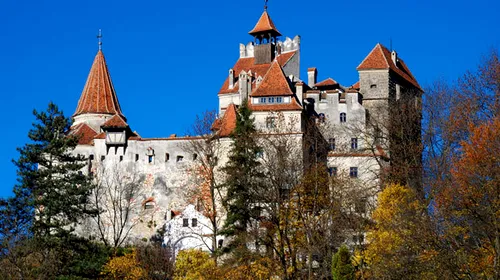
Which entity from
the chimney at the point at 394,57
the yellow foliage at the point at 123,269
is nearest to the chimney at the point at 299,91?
the chimney at the point at 394,57

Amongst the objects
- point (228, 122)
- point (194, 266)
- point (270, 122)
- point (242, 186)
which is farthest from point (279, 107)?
point (194, 266)

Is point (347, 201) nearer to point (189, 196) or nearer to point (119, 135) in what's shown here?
point (189, 196)

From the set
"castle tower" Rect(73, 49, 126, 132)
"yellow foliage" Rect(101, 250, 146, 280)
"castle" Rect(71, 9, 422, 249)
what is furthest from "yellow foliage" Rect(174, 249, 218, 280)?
"castle tower" Rect(73, 49, 126, 132)

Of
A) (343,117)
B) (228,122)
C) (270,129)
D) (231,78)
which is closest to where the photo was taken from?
(270,129)

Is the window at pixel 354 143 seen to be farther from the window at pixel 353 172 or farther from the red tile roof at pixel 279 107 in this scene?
the red tile roof at pixel 279 107

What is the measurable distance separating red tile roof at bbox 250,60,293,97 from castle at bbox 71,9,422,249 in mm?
65

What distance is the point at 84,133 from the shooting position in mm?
69875

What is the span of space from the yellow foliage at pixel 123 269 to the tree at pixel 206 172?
6.19m

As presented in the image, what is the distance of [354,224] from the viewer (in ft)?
159

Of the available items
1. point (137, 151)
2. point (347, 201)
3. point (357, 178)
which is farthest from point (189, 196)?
point (347, 201)

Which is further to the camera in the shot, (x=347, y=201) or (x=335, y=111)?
(x=335, y=111)

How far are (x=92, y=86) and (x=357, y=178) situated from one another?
24930 millimetres

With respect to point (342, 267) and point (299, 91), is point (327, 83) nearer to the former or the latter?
point (299, 91)

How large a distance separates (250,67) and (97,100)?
1192 cm
